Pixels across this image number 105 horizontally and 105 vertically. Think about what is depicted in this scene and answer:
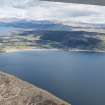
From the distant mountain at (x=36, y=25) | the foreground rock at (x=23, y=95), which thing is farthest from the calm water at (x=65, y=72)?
the foreground rock at (x=23, y=95)

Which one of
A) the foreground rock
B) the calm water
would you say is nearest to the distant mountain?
the calm water

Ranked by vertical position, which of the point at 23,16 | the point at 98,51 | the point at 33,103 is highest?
the point at 33,103

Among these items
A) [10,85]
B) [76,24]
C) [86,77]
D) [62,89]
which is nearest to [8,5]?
[76,24]

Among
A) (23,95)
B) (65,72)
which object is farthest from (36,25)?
(23,95)

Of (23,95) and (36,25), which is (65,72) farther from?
(23,95)

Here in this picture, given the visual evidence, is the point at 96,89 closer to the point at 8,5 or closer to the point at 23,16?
the point at 8,5

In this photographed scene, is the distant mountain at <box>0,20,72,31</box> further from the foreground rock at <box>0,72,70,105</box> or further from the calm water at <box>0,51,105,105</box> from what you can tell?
the foreground rock at <box>0,72,70,105</box>
